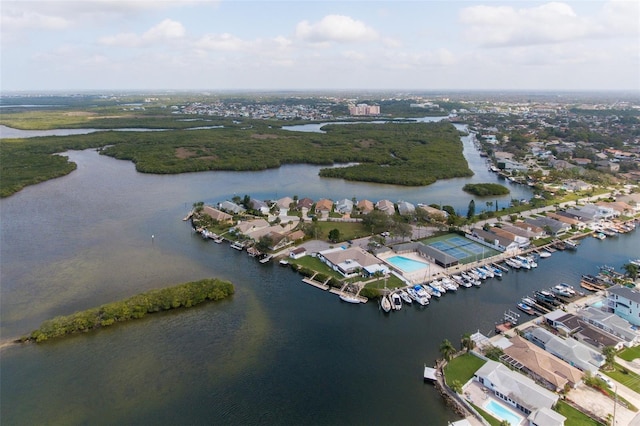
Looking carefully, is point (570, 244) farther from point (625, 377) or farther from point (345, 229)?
point (345, 229)

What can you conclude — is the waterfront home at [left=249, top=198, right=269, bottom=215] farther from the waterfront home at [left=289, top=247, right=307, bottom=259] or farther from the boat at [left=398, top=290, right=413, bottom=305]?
the boat at [left=398, top=290, right=413, bottom=305]

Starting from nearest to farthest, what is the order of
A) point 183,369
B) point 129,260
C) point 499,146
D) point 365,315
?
point 183,369
point 365,315
point 129,260
point 499,146

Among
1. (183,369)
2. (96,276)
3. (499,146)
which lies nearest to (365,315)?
(183,369)

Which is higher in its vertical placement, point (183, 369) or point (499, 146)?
point (499, 146)

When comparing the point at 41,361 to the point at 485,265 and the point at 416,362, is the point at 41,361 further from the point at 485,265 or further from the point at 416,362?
the point at 485,265

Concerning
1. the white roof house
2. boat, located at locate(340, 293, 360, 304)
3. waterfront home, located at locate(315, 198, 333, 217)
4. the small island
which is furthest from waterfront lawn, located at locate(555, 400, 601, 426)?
the small island

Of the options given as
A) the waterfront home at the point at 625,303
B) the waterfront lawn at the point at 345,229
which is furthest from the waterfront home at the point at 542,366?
the waterfront lawn at the point at 345,229
